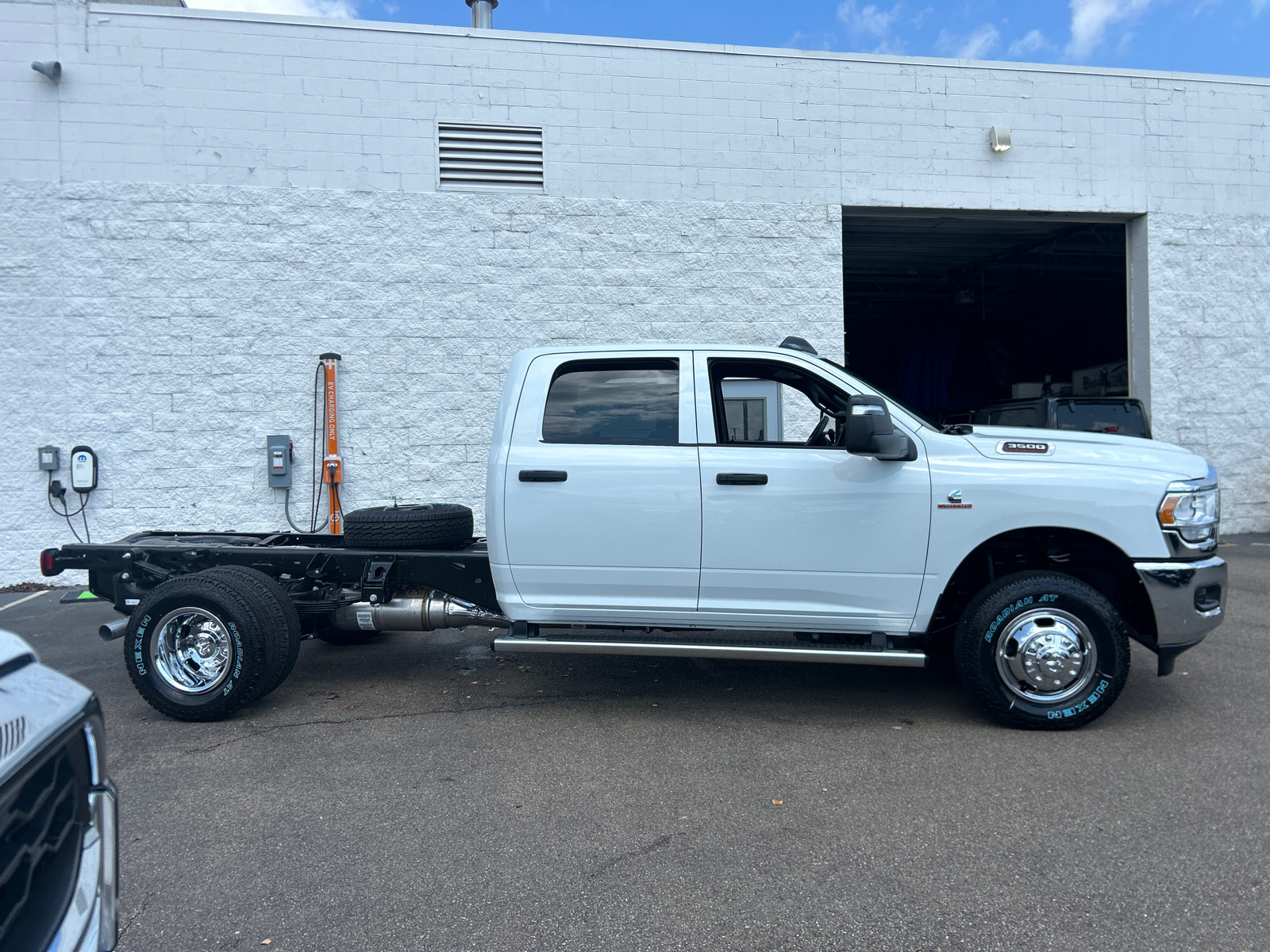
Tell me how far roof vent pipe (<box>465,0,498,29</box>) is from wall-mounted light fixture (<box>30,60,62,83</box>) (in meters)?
5.10

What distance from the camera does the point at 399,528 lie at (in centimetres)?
512

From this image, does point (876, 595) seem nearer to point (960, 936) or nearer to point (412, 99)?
point (960, 936)

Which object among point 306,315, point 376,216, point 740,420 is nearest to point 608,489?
point 740,420

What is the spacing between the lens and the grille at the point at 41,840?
140 centimetres

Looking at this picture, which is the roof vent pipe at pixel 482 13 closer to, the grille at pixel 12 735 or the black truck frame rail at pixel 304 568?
the black truck frame rail at pixel 304 568

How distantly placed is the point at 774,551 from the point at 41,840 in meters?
3.49

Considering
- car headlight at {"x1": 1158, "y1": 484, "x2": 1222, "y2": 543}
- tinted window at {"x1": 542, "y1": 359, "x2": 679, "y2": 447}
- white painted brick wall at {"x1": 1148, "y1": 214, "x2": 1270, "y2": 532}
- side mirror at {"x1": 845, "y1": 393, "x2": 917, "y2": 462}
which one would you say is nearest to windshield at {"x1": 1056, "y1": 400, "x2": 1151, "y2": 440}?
white painted brick wall at {"x1": 1148, "y1": 214, "x2": 1270, "y2": 532}

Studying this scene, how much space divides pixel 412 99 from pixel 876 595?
26.9ft

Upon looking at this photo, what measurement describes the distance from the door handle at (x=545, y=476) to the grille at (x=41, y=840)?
2.97 metres

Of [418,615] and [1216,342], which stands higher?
[1216,342]

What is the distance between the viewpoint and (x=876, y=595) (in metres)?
4.46

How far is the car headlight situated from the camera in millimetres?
4270

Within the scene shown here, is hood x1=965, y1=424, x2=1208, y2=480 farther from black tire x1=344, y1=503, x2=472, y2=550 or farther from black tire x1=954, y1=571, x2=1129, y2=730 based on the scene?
black tire x1=344, y1=503, x2=472, y2=550

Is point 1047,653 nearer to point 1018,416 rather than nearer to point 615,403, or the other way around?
point 615,403
